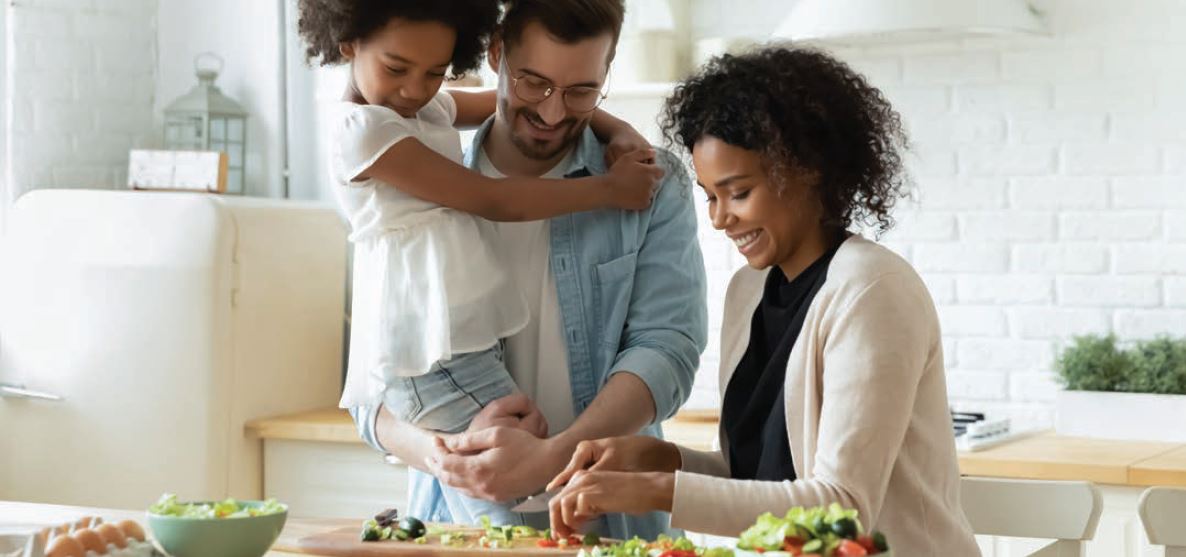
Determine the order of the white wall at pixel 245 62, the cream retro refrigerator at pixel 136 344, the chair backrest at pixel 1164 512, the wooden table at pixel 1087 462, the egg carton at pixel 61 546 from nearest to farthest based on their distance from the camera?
the egg carton at pixel 61 546
the chair backrest at pixel 1164 512
the wooden table at pixel 1087 462
the cream retro refrigerator at pixel 136 344
the white wall at pixel 245 62

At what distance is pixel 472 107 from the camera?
8.00ft

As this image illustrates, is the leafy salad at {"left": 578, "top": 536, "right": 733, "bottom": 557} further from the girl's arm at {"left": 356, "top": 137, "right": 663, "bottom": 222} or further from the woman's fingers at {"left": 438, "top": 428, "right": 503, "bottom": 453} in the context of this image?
the girl's arm at {"left": 356, "top": 137, "right": 663, "bottom": 222}

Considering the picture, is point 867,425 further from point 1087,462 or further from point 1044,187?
point 1044,187

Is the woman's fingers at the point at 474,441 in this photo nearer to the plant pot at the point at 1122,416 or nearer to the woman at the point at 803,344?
the woman at the point at 803,344

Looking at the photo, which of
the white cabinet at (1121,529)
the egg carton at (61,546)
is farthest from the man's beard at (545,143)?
the white cabinet at (1121,529)

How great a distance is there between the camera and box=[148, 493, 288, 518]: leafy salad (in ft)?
5.22

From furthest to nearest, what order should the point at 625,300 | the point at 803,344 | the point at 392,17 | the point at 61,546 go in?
1. the point at 625,300
2. the point at 392,17
3. the point at 803,344
4. the point at 61,546

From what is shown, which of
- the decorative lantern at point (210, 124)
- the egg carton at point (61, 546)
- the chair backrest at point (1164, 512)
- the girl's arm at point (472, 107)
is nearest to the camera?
the egg carton at point (61, 546)

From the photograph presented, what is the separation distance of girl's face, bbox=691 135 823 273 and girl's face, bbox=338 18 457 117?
397mm

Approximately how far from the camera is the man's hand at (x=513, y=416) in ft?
6.86

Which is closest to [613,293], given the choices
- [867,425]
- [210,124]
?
[867,425]

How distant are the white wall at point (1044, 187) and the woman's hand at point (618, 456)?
6.44 feet

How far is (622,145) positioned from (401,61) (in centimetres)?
36

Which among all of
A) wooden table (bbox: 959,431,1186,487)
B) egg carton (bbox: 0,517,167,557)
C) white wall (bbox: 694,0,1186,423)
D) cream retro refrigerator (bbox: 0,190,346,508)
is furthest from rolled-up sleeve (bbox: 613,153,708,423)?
cream retro refrigerator (bbox: 0,190,346,508)
